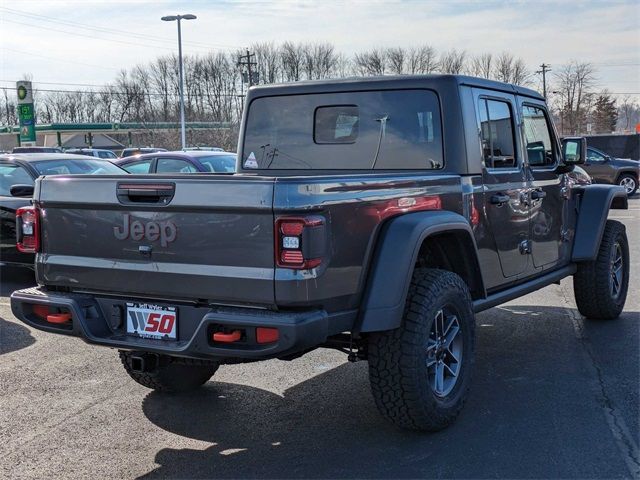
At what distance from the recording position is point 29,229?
164 inches

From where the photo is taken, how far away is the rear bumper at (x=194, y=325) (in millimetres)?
3318

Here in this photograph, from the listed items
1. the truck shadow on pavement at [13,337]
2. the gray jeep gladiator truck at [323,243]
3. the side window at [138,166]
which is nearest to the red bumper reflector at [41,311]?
the gray jeep gladiator truck at [323,243]

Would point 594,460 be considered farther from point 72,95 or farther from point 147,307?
point 72,95

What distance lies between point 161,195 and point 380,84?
76.0 inches

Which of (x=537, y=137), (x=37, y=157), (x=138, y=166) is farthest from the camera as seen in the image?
(x=138, y=166)

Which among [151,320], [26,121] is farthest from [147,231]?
[26,121]

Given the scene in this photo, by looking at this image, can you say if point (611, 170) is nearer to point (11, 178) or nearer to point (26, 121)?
point (11, 178)

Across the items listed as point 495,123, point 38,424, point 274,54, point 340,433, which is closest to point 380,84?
point 495,123

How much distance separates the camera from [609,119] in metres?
70.8

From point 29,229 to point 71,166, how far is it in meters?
5.44

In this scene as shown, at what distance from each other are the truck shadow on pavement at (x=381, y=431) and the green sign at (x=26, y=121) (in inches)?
2001

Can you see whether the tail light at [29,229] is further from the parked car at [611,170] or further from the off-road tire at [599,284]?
the parked car at [611,170]

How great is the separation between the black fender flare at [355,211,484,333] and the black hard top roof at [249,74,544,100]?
4.27 feet

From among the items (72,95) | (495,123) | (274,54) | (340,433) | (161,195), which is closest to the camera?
(161,195)
